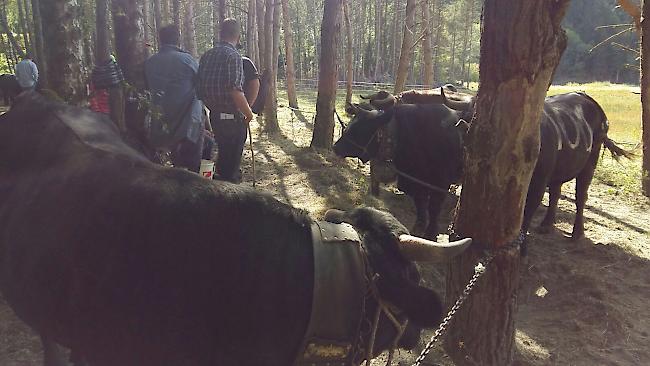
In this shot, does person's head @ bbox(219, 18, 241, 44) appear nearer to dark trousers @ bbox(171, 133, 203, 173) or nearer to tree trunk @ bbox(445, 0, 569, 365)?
dark trousers @ bbox(171, 133, 203, 173)

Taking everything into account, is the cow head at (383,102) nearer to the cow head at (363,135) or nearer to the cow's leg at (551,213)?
the cow head at (363,135)

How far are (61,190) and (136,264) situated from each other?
67 centimetres

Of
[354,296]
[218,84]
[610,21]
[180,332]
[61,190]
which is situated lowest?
[180,332]

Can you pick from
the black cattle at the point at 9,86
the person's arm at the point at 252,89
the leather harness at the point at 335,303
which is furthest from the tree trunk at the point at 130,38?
the leather harness at the point at 335,303

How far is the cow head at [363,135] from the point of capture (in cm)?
681

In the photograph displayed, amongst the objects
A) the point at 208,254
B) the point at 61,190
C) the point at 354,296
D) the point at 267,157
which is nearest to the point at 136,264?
the point at 208,254

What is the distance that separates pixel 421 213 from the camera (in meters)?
6.71

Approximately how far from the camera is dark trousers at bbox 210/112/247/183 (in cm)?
620

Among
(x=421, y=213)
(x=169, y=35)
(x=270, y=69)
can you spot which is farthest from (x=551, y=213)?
(x=270, y=69)

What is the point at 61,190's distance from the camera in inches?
102

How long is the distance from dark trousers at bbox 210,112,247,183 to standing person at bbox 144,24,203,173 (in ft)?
0.97

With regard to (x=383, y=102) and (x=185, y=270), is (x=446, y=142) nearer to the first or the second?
(x=383, y=102)

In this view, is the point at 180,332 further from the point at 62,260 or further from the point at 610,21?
the point at 610,21

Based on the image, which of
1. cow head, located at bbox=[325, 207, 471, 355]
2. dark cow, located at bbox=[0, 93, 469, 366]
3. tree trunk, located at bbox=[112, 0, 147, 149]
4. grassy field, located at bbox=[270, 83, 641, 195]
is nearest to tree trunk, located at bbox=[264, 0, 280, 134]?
grassy field, located at bbox=[270, 83, 641, 195]
